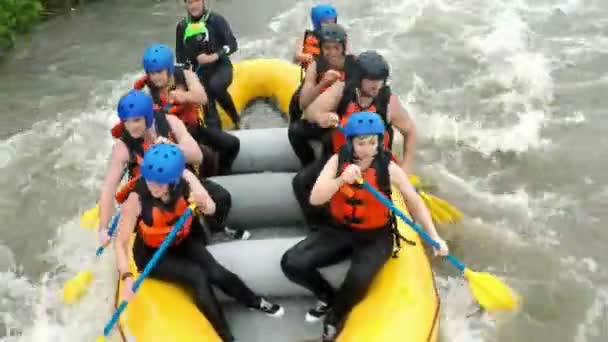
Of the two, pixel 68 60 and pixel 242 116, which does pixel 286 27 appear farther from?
pixel 242 116

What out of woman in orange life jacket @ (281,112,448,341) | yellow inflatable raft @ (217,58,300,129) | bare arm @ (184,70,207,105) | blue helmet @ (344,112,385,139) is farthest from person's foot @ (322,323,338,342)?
yellow inflatable raft @ (217,58,300,129)

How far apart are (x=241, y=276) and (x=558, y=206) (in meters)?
3.18

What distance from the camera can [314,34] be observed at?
5.06m

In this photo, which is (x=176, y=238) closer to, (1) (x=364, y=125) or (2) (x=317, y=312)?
(2) (x=317, y=312)

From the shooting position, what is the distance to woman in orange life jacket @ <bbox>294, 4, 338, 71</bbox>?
4875 mm

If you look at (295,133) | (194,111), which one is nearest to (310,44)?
(295,133)

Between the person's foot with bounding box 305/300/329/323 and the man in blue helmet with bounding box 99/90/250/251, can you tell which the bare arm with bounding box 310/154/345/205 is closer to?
the person's foot with bounding box 305/300/329/323

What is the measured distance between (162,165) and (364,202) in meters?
1.02

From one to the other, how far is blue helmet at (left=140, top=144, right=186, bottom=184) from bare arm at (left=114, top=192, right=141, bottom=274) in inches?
7.3

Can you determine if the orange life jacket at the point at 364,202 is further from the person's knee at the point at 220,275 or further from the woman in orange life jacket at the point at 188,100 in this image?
the woman in orange life jacket at the point at 188,100

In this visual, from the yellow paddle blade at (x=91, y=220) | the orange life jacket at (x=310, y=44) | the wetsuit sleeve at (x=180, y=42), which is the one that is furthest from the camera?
the wetsuit sleeve at (x=180, y=42)

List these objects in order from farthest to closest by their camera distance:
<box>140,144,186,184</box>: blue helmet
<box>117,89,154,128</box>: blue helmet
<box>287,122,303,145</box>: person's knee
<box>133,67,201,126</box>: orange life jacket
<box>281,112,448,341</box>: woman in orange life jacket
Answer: <box>287,122,303,145</box>: person's knee → <box>133,67,201,126</box>: orange life jacket → <box>117,89,154,128</box>: blue helmet → <box>281,112,448,341</box>: woman in orange life jacket → <box>140,144,186,184</box>: blue helmet

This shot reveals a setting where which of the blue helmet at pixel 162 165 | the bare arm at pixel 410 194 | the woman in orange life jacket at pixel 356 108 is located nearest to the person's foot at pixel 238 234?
the woman in orange life jacket at pixel 356 108

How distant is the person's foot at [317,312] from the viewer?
369 cm
